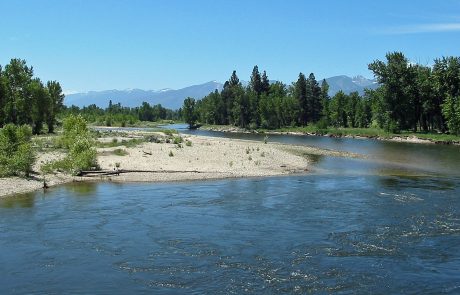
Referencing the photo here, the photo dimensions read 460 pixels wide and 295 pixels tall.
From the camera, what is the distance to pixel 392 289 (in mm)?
16828

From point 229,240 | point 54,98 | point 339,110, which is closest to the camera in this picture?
point 229,240

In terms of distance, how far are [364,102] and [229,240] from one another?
127 m

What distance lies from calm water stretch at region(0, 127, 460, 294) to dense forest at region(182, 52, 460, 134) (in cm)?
7482

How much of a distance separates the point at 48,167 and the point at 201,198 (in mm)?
15452

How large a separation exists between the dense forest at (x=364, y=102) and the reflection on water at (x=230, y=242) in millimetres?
75875

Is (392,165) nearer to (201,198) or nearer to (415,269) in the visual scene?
(201,198)

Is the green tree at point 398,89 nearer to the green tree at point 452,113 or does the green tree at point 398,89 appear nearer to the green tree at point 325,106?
the green tree at point 452,113

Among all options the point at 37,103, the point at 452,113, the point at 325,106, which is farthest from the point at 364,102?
the point at 37,103

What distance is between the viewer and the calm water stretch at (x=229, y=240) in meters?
17.3

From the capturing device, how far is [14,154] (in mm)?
38000

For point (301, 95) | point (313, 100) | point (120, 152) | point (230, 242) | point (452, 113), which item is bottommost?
point (230, 242)

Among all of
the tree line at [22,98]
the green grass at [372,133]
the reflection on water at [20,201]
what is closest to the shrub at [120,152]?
the reflection on water at [20,201]

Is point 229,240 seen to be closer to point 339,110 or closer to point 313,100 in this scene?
point 339,110

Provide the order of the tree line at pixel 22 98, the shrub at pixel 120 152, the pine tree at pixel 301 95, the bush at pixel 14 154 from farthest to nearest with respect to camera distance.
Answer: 1. the pine tree at pixel 301 95
2. the tree line at pixel 22 98
3. the shrub at pixel 120 152
4. the bush at pixel 14 154
